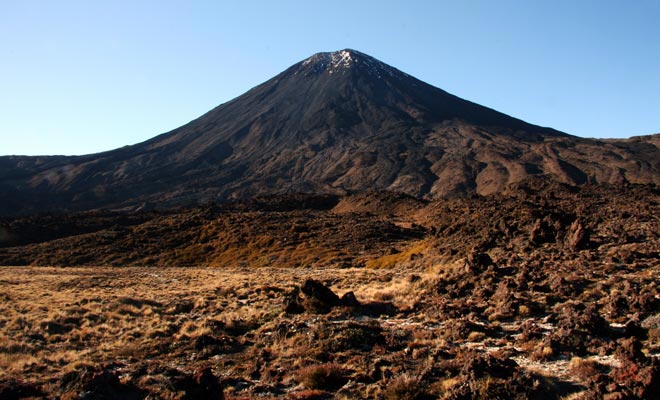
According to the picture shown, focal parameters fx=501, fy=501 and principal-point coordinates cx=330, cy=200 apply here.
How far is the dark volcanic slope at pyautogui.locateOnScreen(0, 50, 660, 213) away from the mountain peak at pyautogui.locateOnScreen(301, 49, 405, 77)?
2659mm

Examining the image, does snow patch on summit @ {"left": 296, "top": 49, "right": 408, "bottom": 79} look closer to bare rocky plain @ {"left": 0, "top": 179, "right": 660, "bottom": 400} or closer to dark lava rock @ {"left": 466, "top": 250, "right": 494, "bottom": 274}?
bare rocky plain @ {"left": 0, "top": 179, "right": 660, "bottom": 400}

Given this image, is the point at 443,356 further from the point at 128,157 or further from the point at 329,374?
the point at 128,157

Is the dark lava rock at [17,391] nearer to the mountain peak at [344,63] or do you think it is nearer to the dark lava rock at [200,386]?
the dark lava rock at [200,386]

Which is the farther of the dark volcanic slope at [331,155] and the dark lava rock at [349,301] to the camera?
the dark volcanic slope at [331,155]

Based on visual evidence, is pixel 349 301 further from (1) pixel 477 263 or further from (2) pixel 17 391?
(2) pixel 17 391

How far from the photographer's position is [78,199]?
108 metres

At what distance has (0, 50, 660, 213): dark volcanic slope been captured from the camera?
105375 millimetres

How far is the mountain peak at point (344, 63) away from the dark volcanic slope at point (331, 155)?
2.66 meters

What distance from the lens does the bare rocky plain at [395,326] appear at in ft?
30.0

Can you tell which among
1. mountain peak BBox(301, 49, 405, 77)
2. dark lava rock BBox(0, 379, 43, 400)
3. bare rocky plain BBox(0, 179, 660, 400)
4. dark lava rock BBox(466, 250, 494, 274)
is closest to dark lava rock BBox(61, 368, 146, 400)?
bare rocky plain BBox(0, 179, 660, 400)

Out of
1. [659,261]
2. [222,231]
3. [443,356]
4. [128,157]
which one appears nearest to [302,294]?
[443,356]

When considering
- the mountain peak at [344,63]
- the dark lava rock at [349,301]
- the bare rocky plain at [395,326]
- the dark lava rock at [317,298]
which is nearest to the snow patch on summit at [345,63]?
the mountain peak at [344,63]

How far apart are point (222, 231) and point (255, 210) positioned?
1413 centimetres

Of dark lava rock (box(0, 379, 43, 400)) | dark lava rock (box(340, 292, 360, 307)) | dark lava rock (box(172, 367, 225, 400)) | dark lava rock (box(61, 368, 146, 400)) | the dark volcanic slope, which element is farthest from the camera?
the dark volcanic slope
